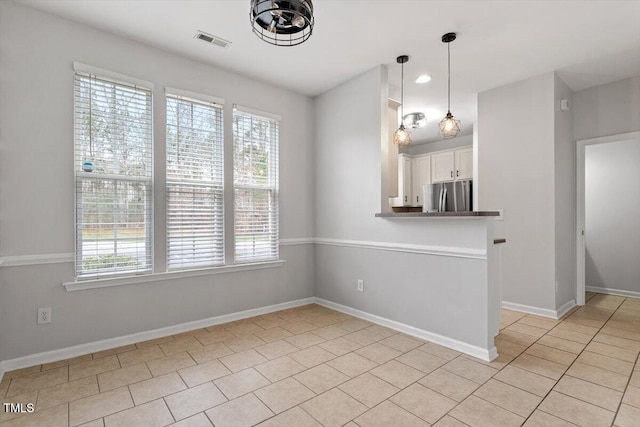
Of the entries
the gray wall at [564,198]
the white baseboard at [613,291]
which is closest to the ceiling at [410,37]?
the gray wall at [564,198]

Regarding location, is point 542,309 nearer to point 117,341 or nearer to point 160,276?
point 160,276

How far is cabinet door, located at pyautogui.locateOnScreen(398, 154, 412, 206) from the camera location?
6719 millimetres

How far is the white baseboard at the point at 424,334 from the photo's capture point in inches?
103

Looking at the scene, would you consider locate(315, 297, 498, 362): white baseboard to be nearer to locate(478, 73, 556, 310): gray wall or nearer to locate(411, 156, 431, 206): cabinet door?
locate(478, 73, 556, 310): gray wall

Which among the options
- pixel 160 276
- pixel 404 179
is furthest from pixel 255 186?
pixel 404 179

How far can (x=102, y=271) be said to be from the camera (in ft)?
9.21

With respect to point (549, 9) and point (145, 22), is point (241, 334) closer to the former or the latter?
point (145, 22)

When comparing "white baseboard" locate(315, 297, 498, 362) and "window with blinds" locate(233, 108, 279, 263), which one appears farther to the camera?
"window with blinds" locate(233, 108, 279, 263)

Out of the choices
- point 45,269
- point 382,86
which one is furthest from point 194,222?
point 382,86

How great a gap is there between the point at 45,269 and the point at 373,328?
2.99m

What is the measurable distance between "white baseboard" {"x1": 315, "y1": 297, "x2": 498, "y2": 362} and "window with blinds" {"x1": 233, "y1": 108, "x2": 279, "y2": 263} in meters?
1.12

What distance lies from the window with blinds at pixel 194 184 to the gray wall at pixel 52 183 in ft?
0.40

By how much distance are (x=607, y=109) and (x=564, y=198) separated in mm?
1210

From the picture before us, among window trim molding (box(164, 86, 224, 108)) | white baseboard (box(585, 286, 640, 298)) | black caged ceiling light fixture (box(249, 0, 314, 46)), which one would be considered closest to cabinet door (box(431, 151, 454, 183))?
white baseboard (box(585, 286, 640, 298))
